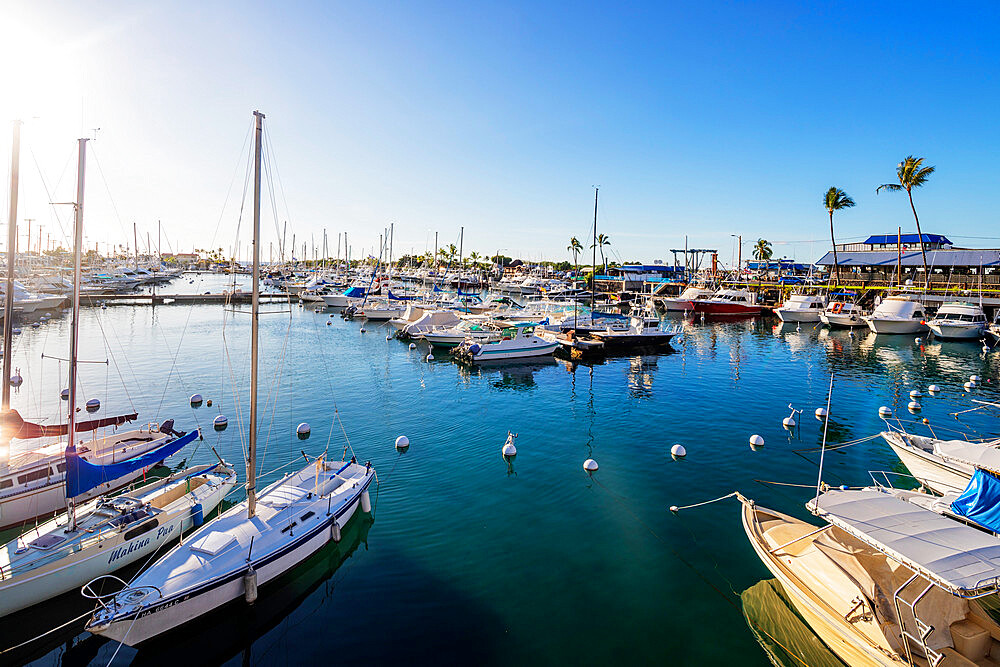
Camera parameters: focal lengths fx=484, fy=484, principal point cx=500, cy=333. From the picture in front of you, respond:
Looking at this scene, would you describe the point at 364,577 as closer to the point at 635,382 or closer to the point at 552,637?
the point at 552,637

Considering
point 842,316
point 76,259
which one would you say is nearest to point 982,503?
point 76,259

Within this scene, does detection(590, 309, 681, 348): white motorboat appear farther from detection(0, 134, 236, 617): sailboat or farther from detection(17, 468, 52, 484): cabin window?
detection(17, 468, 52, 484): cabin window

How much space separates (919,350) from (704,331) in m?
21.9

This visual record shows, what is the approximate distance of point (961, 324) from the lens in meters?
53.7

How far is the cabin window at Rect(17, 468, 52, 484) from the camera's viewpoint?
14.7 meters

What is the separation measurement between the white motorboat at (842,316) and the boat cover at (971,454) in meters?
57.2

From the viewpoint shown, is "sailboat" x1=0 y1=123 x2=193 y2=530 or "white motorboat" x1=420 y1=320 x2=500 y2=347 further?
"white motorboat" x1=420 y1=320 x2=500 y2=347

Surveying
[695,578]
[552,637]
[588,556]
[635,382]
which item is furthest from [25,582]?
[635,382]

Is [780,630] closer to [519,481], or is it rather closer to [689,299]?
[519,481]

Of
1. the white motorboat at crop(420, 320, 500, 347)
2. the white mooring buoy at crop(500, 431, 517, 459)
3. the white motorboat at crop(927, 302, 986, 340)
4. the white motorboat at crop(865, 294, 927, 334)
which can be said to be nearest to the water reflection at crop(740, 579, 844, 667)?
the white mooring buoy at crop(500, 431, 517, 459)

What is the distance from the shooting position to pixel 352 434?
23812 mm

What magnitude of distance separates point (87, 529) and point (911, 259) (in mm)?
107796

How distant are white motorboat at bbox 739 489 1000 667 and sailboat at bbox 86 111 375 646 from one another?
38.1 feet

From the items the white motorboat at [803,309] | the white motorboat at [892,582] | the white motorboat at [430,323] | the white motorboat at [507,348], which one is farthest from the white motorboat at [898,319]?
the white motorboat at [892,582]
